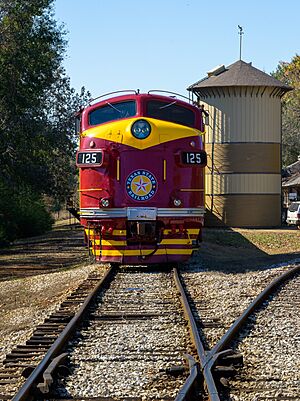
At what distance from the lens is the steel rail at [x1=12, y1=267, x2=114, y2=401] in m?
5.96

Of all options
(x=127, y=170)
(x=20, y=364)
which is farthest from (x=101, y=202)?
(x=20, y=364)

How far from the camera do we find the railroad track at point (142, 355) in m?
6.24

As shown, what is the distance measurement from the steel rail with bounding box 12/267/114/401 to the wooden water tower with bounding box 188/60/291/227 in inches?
932

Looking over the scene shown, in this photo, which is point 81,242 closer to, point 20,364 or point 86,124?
point 86,124

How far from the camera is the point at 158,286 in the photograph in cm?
1273

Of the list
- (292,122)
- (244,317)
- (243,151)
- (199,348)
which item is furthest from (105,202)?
(292,122)

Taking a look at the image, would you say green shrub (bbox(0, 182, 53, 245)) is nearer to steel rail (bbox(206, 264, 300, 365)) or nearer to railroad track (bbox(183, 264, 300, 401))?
railroad track (bbox(183, 264, 300, 401))

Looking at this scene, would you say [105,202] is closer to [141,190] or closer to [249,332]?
[141,190]

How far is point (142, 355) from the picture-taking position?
7.54 meters

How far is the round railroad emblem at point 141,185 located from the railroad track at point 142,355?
153 inches

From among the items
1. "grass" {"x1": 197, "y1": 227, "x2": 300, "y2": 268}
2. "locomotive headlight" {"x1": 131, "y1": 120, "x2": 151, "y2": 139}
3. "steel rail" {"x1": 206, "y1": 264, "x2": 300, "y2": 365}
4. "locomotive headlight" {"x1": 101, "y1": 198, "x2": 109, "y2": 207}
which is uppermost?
"locomotive headlight" {"x1": 131, "y1": 120, "x2": 151, "y2": 139}

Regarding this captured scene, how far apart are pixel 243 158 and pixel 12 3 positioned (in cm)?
1346

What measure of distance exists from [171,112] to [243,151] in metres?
19.6

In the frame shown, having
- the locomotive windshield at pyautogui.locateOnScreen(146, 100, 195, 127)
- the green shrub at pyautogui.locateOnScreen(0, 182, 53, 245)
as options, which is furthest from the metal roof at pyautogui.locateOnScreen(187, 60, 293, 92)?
the locomotive windshield at pyautogui.locateOnScreen(146, 100, 195, 127)
